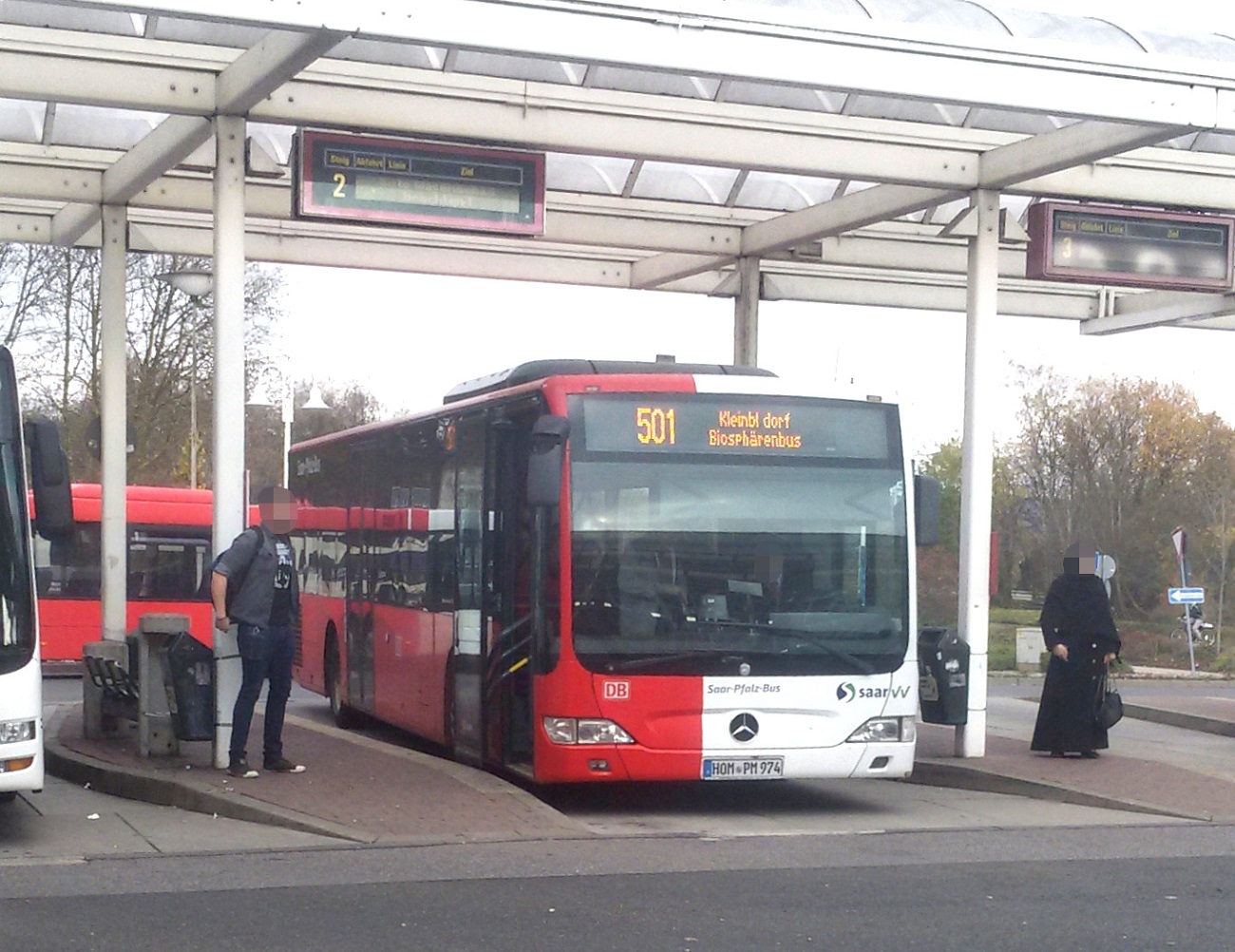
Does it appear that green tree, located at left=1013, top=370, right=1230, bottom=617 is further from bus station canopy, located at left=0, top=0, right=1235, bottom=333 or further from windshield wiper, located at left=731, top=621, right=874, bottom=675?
windshield wiper, located at left=731, top=621, right=874, bottom=675

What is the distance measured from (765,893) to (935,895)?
0.81m

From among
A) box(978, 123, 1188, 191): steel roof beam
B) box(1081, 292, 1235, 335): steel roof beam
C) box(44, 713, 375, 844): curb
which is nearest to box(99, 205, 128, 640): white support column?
box(44, 713, 375, 844): curb

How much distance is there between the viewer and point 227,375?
1219cm

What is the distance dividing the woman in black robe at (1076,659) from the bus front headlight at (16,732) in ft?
→ 26.3

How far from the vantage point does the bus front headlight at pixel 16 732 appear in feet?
31.9

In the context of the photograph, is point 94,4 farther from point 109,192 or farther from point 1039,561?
point 1039,561

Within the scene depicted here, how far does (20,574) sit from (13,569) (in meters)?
0.05

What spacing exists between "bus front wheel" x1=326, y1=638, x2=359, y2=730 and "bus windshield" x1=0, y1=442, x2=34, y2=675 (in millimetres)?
7257

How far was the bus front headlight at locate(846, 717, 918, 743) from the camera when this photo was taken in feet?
38.0

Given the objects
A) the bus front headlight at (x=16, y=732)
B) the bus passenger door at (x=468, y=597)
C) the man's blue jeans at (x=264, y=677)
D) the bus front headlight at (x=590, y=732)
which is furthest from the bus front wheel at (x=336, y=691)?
the bus front headlight at (x=16, y=732)

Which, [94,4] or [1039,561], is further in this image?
[1039,561]

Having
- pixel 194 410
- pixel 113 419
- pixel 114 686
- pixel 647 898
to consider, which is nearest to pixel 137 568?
pixel 113 419

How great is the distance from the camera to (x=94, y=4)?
947 centimetres

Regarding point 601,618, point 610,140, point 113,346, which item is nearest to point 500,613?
point 601,618
